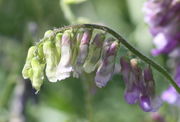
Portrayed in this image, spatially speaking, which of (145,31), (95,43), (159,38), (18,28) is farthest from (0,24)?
(95,43)

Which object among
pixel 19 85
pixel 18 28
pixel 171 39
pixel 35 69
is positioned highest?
pixel 18 28

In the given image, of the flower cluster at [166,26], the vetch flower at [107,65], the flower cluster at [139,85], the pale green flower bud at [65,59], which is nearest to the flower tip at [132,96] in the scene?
the flower cluster at [139,85]

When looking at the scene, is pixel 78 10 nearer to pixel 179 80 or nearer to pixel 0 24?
pixel 0 24

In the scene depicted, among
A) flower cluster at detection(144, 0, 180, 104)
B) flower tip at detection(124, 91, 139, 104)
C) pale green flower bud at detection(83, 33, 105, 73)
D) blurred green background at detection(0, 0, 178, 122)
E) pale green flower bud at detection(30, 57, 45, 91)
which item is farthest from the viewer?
blurred green background at detection(0, 0, 178, 122)

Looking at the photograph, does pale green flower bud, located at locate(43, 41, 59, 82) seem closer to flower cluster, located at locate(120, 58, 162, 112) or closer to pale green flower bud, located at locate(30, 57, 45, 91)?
pale green flower bud, located at locate(30, 57, 45, 91)

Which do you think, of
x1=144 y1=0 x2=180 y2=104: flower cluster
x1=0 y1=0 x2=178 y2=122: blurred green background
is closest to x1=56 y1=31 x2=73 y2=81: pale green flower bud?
x1=144 y1=0 x2=180 y2=104: flower cluster

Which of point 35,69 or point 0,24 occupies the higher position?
point 0,24
